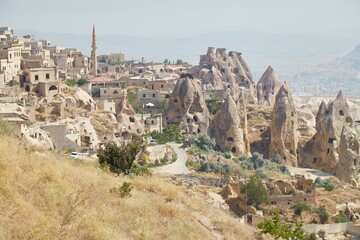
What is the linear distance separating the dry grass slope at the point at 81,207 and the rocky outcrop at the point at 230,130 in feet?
116

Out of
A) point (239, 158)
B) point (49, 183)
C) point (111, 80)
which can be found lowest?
point (239, 158)

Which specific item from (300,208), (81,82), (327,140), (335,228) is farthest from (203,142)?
(335,228)

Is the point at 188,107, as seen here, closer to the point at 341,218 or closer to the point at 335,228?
the point at 341,218

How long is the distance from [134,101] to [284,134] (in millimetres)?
13905

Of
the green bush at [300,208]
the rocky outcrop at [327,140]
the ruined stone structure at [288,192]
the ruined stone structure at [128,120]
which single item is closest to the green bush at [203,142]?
the ruined stone structure at [128,120]

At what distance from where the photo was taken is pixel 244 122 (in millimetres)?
53094

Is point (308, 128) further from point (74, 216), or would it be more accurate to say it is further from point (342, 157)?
point (74, 216)

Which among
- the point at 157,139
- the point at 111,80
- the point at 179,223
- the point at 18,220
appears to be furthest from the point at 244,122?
the point at 18,220

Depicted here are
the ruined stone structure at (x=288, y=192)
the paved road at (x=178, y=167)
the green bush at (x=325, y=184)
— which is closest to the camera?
the ruined stone structure at (x=288, y=192)

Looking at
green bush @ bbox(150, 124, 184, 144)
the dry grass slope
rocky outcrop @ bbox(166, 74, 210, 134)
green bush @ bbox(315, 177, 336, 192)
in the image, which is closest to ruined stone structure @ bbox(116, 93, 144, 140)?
green bush @ bbox(150, 124, 184, 144)

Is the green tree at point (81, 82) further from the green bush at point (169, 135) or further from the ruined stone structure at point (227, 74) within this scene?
the ruined stone structure at point (227, 74)

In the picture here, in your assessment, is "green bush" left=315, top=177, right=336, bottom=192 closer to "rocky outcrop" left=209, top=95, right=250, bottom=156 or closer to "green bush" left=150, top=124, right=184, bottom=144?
"rocky outcrop" left=209, top=95, right=250, bottom=156

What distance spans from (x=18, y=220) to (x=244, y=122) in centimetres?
4451

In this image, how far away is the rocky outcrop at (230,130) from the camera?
50.7 m
